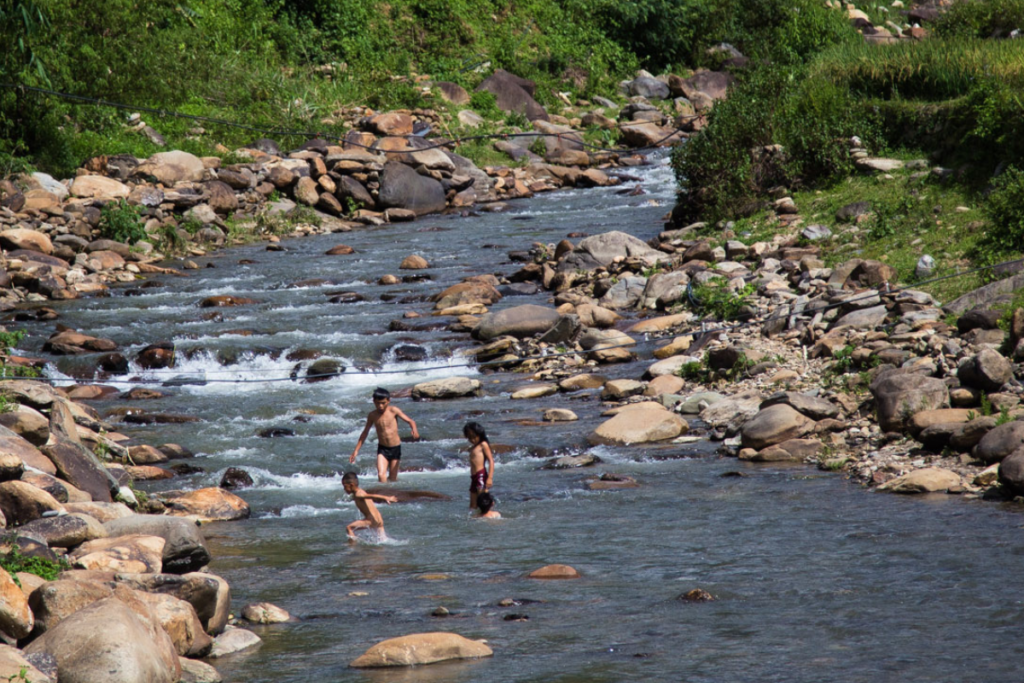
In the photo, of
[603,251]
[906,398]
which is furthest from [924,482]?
[603,251]

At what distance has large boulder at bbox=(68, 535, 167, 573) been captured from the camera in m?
6.61

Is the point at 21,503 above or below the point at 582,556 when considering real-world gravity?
above

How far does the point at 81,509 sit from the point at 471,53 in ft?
92.5

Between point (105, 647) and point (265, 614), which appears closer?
point (105, 647)

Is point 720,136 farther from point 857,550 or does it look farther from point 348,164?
point 857,550

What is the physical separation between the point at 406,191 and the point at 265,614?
18281mm

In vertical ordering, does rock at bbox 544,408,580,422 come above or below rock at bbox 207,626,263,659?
below

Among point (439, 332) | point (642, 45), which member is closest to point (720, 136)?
point (439, 332)

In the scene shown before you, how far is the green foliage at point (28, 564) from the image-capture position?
6008 millimetres

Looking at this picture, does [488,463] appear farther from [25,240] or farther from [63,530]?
[25,240]

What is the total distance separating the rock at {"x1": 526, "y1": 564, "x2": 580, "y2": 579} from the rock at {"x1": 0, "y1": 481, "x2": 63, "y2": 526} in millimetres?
3198

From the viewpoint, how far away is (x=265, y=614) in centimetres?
671

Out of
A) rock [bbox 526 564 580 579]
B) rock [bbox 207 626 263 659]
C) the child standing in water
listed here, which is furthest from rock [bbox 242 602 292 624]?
the child standing in water

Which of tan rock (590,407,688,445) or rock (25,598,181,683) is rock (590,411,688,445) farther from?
rock (25,598,181,683)
